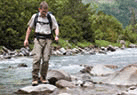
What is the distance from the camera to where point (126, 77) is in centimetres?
760

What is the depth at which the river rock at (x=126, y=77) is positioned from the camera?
7350 mm

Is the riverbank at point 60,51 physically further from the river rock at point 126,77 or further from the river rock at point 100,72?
the river rock at point 126,77

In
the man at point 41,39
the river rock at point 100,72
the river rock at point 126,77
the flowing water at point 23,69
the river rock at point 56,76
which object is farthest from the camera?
the river rock at point 100,72

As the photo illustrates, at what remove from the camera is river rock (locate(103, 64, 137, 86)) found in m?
7.35

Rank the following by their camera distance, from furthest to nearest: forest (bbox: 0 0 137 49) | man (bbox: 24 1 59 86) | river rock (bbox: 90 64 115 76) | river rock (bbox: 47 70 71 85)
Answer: forest (bbox: 0 0 137 49)
river rock (bbox: 90 64 115 76)
river rock (bbox: 47 70 71 85)
man (bbox: 24 1 59 86)

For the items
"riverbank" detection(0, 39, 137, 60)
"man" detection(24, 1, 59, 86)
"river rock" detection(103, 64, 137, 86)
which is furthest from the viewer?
"riverbank" detection(0, 39, 137, 60)

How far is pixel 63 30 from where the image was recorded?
4366cm

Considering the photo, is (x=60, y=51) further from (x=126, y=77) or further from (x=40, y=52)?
(x=40, y=52)

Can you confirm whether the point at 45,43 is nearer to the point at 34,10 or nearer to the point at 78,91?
the point at 78,91

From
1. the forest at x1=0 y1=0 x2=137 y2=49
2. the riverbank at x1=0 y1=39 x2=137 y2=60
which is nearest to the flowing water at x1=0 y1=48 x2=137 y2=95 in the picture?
the riverbank at x1=0 y1=39 x2=137 y2=60

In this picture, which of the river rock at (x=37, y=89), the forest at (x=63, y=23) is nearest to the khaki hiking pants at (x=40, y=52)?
the river rock at (x=37, y=89)

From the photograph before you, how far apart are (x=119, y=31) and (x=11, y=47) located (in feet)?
198

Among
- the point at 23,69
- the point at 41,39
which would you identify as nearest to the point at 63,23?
the point at 23,69

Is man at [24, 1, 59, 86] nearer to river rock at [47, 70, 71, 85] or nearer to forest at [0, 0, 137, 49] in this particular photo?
river rock at [47, 70, 71, 85]
